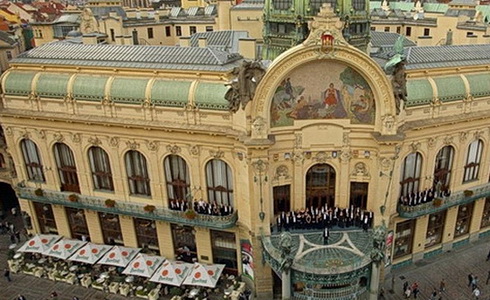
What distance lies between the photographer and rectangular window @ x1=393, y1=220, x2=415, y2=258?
47.2 meters

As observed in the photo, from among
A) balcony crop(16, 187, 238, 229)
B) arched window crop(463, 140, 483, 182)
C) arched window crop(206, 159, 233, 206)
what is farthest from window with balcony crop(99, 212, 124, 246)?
arched window crop(463, 140, 483, 182)

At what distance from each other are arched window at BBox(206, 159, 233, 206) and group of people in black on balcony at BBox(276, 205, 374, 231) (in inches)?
230

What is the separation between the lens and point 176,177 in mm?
45938

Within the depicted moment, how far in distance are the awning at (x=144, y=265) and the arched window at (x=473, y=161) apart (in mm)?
34140

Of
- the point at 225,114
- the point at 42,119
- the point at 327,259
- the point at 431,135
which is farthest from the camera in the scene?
the point at 42,119

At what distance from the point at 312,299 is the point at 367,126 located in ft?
53.0

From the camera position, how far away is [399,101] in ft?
129

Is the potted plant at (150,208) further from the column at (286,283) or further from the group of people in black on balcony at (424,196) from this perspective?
the group of people in black on balcony at (424,196)

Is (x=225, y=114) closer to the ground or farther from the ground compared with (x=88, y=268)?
farther from the ground

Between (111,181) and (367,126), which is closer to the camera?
(367,126)

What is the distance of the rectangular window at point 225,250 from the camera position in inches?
1826

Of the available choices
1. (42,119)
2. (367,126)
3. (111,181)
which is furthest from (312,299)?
(42,119)

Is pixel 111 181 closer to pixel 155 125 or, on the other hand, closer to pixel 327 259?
pixel 155 125

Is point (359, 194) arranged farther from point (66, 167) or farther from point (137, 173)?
point (66, 167)
